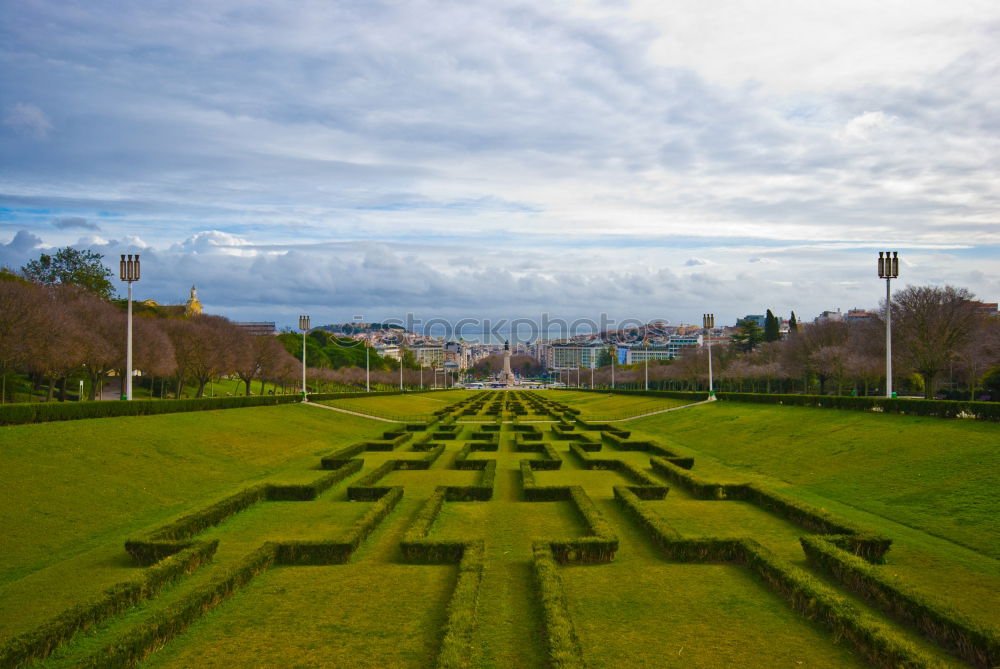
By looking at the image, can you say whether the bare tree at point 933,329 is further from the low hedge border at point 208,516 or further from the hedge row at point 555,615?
the hedge row at point 555,615

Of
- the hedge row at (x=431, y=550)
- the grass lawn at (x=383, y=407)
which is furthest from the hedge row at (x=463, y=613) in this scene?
the grass lawn at (x=383, y=407)

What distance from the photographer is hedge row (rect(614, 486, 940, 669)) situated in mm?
7352

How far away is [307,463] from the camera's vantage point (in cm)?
2361

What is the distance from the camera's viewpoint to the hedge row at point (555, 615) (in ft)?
23.8

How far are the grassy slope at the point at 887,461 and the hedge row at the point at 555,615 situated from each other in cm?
711

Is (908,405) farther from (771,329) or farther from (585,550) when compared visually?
(771,329)

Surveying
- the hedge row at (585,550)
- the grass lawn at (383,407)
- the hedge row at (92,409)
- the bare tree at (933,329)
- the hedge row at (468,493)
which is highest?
the bare tree at (933,329)

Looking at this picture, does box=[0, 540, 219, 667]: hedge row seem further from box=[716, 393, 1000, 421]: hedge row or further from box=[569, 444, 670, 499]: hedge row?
box=[716, 393, 1000, 421]: hedge row

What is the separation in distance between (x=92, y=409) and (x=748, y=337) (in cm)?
8451

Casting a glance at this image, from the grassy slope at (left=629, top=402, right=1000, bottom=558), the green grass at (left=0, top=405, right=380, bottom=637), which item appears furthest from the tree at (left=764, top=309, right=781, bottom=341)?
the green grass at (left=0, top=405, right=380, bottom=637)

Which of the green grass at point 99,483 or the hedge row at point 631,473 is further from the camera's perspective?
the hedge row at point 631,473

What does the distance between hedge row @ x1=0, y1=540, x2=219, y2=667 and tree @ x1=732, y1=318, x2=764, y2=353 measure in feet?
284

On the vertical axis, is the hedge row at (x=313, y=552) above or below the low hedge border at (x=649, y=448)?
Answer: above

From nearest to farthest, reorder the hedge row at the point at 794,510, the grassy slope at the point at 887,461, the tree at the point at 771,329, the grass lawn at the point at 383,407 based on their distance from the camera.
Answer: the hedge row at the point at 794,510, the grassy slope at the point at 887,461, the grass lawn at the point at 383,407, the tree at the point at 771,329
